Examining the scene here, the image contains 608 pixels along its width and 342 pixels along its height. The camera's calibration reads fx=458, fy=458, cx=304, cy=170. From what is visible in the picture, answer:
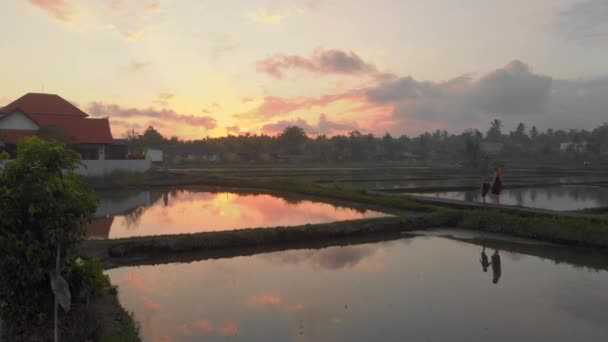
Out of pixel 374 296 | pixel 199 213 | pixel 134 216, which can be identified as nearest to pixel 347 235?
pixel 374 296

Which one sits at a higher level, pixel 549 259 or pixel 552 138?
pixel 552 138

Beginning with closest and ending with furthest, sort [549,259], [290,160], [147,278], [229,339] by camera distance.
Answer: [229,339] → [147,278] → [549,259] → [290,160]

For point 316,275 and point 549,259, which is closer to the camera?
point 316,275

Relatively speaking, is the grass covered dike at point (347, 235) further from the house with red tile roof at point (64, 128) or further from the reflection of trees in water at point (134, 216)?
the house with red tile roof at point (64, 128)

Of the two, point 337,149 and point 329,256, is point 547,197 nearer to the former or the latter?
point 329,256

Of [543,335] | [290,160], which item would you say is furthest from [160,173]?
[290,160]

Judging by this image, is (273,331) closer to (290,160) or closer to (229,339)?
(229,339)

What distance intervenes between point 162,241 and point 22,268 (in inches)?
214

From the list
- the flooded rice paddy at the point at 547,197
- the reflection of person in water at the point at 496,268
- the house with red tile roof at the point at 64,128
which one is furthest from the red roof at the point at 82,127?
the reflection of person in water at the point at 496,268

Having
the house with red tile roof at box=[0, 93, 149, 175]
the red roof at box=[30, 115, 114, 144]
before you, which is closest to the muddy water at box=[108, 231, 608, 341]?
the house with red tile roof at box=[0, 93, 149, 175]

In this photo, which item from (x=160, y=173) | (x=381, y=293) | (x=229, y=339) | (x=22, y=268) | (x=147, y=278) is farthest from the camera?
(x=160, y=173)

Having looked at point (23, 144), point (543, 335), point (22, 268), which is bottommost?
point (543, 335)

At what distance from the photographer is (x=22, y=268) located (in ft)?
14.1

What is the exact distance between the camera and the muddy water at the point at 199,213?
12.2m
